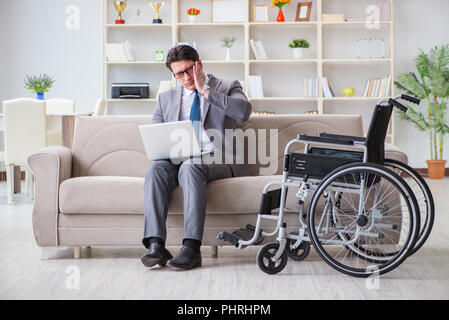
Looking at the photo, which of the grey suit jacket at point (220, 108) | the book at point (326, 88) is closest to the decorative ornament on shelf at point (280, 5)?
the book at point (326, 88)

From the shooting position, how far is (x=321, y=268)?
2672 millimetres

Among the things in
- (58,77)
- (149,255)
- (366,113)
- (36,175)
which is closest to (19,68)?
(58,77)

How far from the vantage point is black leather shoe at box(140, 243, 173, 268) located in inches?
102

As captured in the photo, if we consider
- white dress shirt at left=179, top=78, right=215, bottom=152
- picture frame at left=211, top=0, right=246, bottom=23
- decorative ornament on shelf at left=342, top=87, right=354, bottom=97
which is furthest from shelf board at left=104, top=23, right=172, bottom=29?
white dress shirt at left=179, top=78, right=215, bottom=152

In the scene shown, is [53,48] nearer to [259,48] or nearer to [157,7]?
[157,7]

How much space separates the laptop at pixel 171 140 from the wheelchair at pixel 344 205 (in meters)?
→ 0.41

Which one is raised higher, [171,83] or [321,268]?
[171,83]

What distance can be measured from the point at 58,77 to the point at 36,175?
13.9 feet

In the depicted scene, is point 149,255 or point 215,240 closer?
point 149,255

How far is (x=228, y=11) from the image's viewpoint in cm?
664

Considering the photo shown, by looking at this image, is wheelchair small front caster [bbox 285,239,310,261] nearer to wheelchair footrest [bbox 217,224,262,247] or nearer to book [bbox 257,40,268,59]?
wheelchair footrest [bbox 217,224,262,247]

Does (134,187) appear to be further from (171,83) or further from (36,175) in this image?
(171,83)
